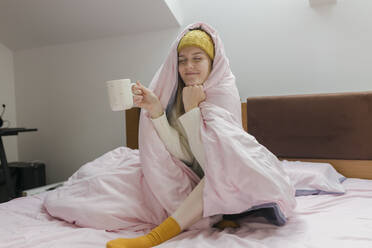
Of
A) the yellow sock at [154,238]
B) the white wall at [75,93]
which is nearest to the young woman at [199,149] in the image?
the yellow sock at [154,238]

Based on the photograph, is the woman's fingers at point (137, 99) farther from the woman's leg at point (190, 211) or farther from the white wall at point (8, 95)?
the white wall at point (8, 95)

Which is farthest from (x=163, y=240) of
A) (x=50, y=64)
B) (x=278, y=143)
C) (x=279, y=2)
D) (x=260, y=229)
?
(x=50, y=64)

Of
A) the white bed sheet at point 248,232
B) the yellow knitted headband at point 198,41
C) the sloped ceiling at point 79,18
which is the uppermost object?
the sloped ceiling at point 79,18

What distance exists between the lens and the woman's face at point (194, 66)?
1.18 meters

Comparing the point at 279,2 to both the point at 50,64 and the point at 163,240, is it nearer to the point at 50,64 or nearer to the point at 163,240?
the point at 163,240

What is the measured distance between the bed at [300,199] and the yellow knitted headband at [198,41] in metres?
0.71

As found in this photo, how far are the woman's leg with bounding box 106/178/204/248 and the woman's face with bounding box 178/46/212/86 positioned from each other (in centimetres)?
46

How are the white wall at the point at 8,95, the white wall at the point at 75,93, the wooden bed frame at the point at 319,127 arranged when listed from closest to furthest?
the wooden bed frame at the point at 319,127
the white wall at the point at 75,93
the white wall at the point at 8,95

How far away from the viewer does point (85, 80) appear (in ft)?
8.61

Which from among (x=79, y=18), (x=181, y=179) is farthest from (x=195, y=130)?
(x=79, y=18)

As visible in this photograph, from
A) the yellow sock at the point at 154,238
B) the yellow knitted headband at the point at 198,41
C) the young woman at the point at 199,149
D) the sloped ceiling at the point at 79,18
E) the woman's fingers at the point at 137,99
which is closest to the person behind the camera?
the yellow sock at the point at 154,238

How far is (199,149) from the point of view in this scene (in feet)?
3.43

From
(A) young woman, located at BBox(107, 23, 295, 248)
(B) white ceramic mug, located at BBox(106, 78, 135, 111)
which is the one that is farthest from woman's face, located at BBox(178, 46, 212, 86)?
(B) white ceramic mug, located at BBox(106, 78, 135, 111)

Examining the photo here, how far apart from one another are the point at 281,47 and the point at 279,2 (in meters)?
0.32
